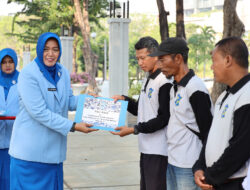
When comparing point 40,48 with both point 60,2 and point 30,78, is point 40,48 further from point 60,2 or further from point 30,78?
point 60,2

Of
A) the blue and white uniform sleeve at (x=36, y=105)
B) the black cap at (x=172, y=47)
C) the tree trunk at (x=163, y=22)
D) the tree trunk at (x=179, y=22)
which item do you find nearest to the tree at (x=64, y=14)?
the tree trunk at (x=163, y=22)

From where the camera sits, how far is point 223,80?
262 centimetres

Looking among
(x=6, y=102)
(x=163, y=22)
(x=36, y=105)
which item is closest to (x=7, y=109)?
(x=6, y=102)

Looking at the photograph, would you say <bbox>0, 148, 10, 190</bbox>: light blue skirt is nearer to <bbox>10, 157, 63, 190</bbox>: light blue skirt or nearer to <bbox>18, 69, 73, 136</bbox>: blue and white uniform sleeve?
<bbox>10, 157, 63, 190</bbox>: light blue skirt

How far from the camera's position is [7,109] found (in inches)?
193

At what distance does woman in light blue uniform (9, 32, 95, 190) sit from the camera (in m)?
3.74

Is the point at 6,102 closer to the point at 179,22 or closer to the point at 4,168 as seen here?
the point at 4,168

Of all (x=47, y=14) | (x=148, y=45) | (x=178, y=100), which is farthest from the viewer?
(x=47, y=14)

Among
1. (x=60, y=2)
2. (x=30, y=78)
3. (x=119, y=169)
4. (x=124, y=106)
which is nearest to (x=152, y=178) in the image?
(x=124, y=106)

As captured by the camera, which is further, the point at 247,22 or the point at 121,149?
the point at 247,22

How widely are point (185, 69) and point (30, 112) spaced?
127 centimetres

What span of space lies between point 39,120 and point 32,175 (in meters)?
0.48

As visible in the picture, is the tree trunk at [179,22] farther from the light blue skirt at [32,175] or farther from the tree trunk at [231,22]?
the light blue skirt at [32,175]

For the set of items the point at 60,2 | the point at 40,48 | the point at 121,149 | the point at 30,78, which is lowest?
the point at 121,149
